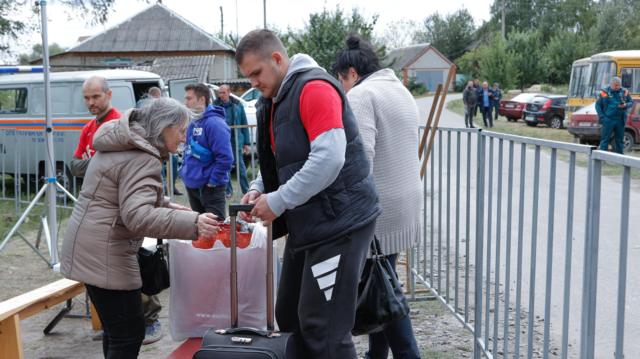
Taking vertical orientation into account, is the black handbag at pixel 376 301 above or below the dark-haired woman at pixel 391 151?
below

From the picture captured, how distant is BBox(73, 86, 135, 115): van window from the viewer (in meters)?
13.0

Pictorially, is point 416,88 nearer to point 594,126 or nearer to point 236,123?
point 594,126

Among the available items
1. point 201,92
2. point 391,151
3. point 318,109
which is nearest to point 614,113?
point 201,92

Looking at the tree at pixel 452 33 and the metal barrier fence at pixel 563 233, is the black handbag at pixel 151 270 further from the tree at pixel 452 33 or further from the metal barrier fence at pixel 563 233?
the tree at pixel 452 33

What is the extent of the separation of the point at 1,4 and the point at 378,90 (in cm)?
1891

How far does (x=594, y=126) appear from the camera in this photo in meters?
18.8

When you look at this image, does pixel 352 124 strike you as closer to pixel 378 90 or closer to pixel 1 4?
pixel 378 90

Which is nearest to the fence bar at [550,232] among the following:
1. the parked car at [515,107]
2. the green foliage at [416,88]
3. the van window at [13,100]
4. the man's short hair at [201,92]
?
the man's short hair at [201,92]

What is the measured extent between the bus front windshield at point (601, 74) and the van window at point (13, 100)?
17.0 m

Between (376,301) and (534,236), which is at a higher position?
(534,236)

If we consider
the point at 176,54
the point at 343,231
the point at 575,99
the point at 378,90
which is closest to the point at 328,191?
the point at 343,231

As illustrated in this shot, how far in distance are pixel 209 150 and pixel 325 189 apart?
11.6 ft

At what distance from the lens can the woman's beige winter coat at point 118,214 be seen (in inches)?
123

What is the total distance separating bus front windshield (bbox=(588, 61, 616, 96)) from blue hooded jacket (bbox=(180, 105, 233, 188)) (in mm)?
18495
